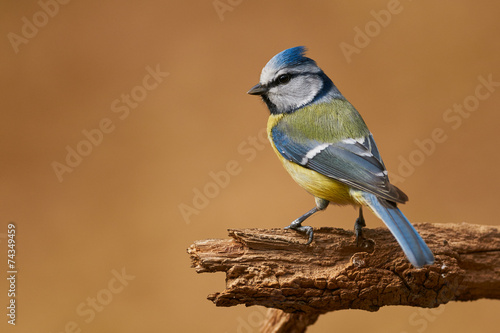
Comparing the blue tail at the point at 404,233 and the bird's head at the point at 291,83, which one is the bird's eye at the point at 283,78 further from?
the blue tail at the point at 404,233

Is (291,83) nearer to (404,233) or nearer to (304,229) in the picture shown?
(304,229)

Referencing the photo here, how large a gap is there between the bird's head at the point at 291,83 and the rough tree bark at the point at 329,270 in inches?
19.5

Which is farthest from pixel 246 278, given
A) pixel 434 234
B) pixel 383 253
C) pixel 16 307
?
pixel 16 307

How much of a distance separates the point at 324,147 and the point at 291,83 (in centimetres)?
Answer: 30

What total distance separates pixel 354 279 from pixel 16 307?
1.67 m

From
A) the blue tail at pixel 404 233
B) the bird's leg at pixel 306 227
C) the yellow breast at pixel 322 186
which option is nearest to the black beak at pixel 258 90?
the yellow breast at pixel 322 186

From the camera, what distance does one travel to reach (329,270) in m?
1.78

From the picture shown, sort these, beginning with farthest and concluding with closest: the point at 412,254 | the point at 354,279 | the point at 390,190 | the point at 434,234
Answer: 1. the point at 434,234
2. the point at 354,279
3. the point at 390,190
4. the point at 412,254

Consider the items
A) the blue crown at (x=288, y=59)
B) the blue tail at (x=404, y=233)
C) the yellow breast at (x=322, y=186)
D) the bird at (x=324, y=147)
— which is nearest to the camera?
the blue tail at (x=404, y=233)

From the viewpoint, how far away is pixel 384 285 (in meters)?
1.79

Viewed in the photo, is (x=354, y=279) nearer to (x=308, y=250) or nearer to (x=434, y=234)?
(x=308, y=250)

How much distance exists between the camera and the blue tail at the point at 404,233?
1.52 m

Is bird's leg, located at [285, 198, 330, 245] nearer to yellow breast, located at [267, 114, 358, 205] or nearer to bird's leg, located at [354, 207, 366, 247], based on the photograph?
yellow breast, located at [267, 114, 358, 205]

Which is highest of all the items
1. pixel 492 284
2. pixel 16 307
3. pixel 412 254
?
pixel 16 307
